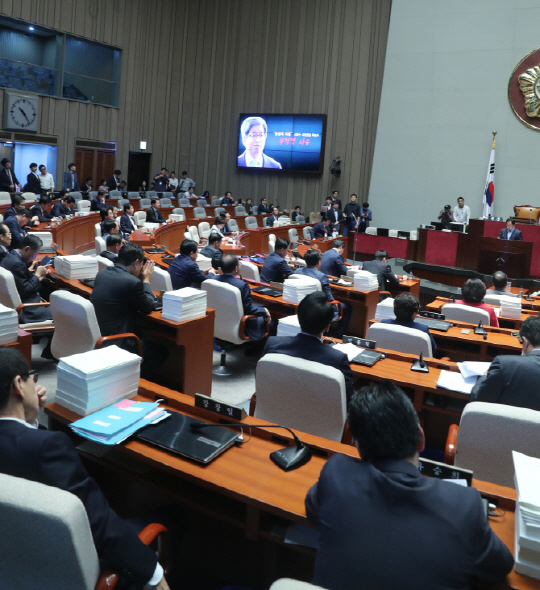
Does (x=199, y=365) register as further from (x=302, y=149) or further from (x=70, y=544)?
(x=302, y=149)

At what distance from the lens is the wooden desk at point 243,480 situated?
5.16ft

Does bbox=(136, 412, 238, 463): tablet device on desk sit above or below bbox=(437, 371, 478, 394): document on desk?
above

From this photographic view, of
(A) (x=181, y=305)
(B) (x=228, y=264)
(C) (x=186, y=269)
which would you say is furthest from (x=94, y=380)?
(C) (x=186, y=269)

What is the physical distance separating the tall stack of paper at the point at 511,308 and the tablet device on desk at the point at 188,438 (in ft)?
12.2

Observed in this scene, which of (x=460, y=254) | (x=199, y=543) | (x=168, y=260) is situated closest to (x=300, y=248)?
(x=460, y=254)

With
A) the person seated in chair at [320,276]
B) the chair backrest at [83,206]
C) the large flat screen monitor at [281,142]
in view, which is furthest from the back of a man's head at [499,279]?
the large flat screen monitor at [281,142]

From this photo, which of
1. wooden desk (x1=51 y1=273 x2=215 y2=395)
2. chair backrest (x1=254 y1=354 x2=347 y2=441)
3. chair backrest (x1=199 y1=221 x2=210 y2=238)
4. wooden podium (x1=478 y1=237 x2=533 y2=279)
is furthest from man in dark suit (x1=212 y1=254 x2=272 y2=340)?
wooden podium (x1=478 y1=237 x2=533 y2=279)

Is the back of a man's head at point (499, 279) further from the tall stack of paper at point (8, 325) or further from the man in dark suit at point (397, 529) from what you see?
the man in dark suit at point (397, 529)

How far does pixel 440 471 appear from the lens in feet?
5.39

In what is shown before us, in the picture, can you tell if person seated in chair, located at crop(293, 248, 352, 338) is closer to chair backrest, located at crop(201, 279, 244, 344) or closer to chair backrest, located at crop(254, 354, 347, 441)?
chair backrest, located at crop(201, 279, 244, 344)

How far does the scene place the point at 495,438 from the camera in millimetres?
2010

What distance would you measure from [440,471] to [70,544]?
1036mm

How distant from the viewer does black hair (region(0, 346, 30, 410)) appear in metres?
1.56

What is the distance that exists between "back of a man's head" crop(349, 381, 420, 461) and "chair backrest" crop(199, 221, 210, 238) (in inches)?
336
